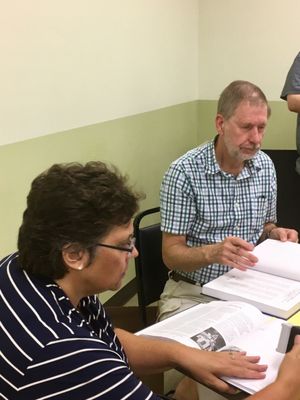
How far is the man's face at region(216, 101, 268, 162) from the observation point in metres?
1.84

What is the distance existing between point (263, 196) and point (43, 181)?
120cm

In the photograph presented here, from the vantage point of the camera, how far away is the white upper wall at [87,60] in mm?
2020

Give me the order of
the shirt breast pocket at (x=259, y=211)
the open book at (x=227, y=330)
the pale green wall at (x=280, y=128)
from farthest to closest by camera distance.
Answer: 1. the pale green wall at (x=280, y=128)
2. the shirt breast pocket at (x=259, y=211)
3. the open book at (x=227, y=330)

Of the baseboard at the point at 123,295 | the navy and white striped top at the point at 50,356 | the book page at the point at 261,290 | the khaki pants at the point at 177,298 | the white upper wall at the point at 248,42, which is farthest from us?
the white upper wall at the point at 248,42

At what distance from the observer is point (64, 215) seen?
0.93 m

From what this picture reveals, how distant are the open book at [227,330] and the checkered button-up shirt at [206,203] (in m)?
0.47

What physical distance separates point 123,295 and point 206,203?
1.38 m

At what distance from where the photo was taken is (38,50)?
2.13 meters

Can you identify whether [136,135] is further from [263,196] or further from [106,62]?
[263,196]

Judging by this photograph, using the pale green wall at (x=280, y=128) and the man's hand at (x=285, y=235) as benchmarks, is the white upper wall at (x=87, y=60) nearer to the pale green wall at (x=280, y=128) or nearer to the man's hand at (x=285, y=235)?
the pale green wall at (x=280, y=128)

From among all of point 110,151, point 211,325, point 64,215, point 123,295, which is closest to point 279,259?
point 211,325

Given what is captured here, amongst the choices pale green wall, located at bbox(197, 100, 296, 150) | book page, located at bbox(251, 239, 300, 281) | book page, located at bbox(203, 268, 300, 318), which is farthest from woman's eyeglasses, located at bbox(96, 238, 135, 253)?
pale green wall, located at bbox(197, 100, 296, 150)

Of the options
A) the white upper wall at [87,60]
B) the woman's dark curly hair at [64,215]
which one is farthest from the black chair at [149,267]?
the woman's dark curly hair at [64,215]

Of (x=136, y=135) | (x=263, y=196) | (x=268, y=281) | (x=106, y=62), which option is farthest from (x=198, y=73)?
(x=268, y=281)
